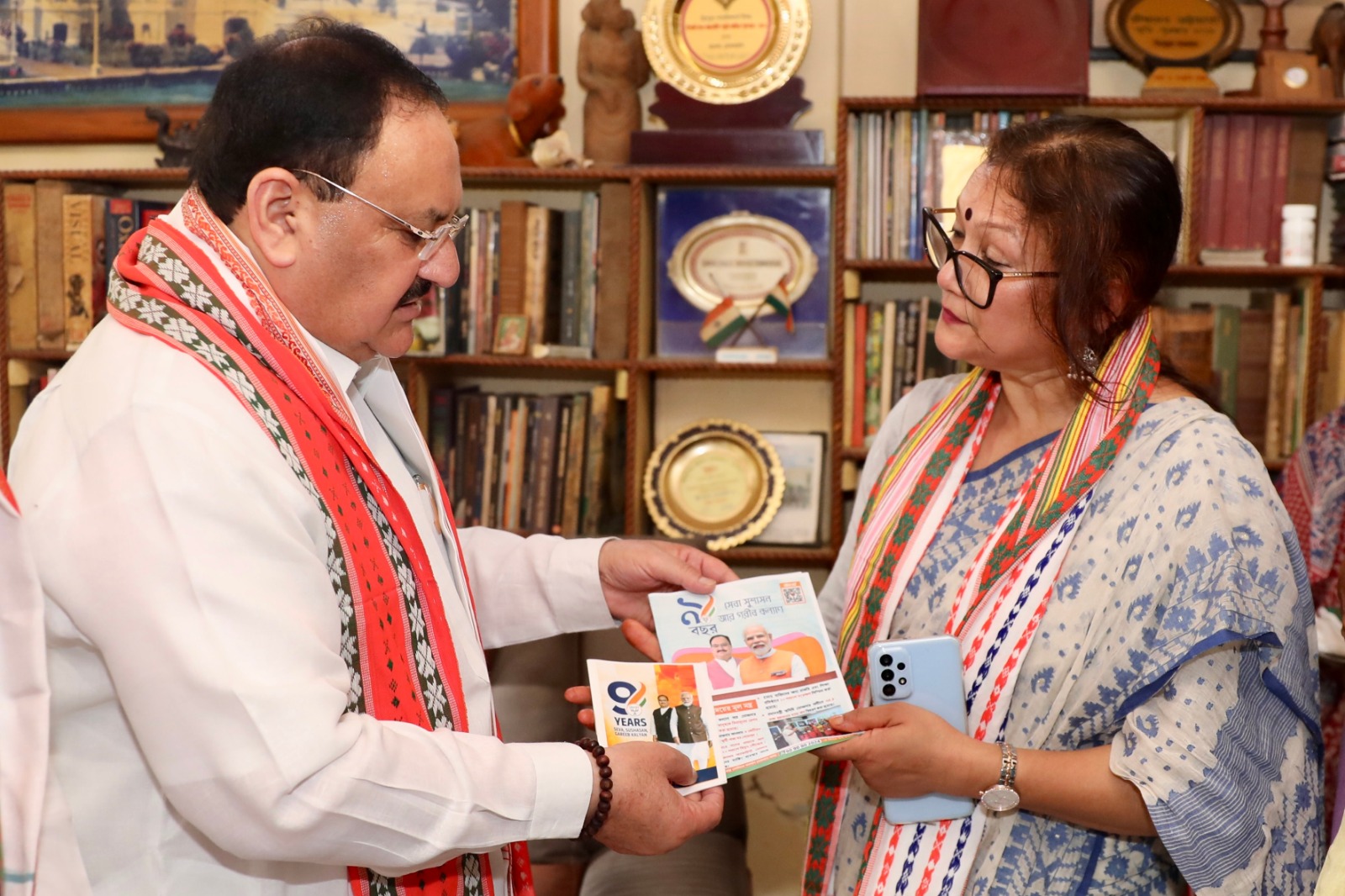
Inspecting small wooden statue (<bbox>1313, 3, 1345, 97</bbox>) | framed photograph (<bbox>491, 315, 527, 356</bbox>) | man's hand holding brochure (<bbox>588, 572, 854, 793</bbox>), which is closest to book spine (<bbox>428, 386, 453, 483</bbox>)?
framed photograph (<bbox>491, 315, 527, 356</bbox>)

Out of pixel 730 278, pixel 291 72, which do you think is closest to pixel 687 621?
pixel 291 72

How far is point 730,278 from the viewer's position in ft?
10.9

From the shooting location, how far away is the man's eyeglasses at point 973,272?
1.55 m

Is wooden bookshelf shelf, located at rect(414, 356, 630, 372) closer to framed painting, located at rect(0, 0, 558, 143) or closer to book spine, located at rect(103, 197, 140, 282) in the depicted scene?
framed painting, located at rect(0, 0, 558, 143)

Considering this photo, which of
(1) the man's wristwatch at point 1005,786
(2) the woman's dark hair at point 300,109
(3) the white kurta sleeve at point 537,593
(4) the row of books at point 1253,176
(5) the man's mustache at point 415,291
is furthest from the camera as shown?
(4) the row of books at point 1253,176

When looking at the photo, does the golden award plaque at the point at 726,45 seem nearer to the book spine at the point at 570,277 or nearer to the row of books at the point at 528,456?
the book spine at the point at 570,277

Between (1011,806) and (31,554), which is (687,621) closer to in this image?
(1011,806)

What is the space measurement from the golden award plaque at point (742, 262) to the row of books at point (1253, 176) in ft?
3.46

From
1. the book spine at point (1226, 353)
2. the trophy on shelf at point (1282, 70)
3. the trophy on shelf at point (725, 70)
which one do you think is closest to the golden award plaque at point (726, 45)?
the trophy on shelf at point (725, 70)

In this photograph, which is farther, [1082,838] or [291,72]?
[1082,838]

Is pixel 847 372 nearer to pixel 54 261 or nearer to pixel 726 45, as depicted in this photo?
pixel 726 45

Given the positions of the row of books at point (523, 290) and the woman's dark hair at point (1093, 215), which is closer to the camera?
the woman's dark hair at point (1093, 215)

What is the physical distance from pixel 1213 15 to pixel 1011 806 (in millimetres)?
2513

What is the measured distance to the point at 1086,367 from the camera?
1592 millimetres
